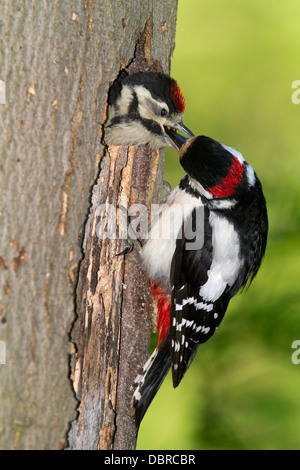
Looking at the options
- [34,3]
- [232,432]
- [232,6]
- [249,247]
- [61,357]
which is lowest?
[232,432]

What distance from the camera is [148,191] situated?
199 cm

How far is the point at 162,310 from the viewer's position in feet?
6.98

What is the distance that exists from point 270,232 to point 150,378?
0.81 metres

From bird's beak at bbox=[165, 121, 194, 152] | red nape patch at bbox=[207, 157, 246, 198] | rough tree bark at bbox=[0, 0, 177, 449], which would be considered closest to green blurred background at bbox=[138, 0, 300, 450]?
red nape patch at bbox=[207, 157, 246, 198]

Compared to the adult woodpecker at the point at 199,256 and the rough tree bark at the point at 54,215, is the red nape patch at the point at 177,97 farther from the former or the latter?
the rough tree bark at the point at 54,215

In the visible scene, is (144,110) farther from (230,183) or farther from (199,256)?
(199,256)

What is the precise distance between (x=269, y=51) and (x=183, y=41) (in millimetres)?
433

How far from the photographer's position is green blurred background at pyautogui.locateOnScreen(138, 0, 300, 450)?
2.28 metres

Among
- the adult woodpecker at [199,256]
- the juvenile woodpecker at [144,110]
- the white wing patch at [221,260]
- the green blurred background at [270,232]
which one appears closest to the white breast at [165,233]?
the adult woodpecker at [199,256]

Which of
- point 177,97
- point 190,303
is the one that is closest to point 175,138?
point 177,97

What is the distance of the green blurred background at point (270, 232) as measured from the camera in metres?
2.28
